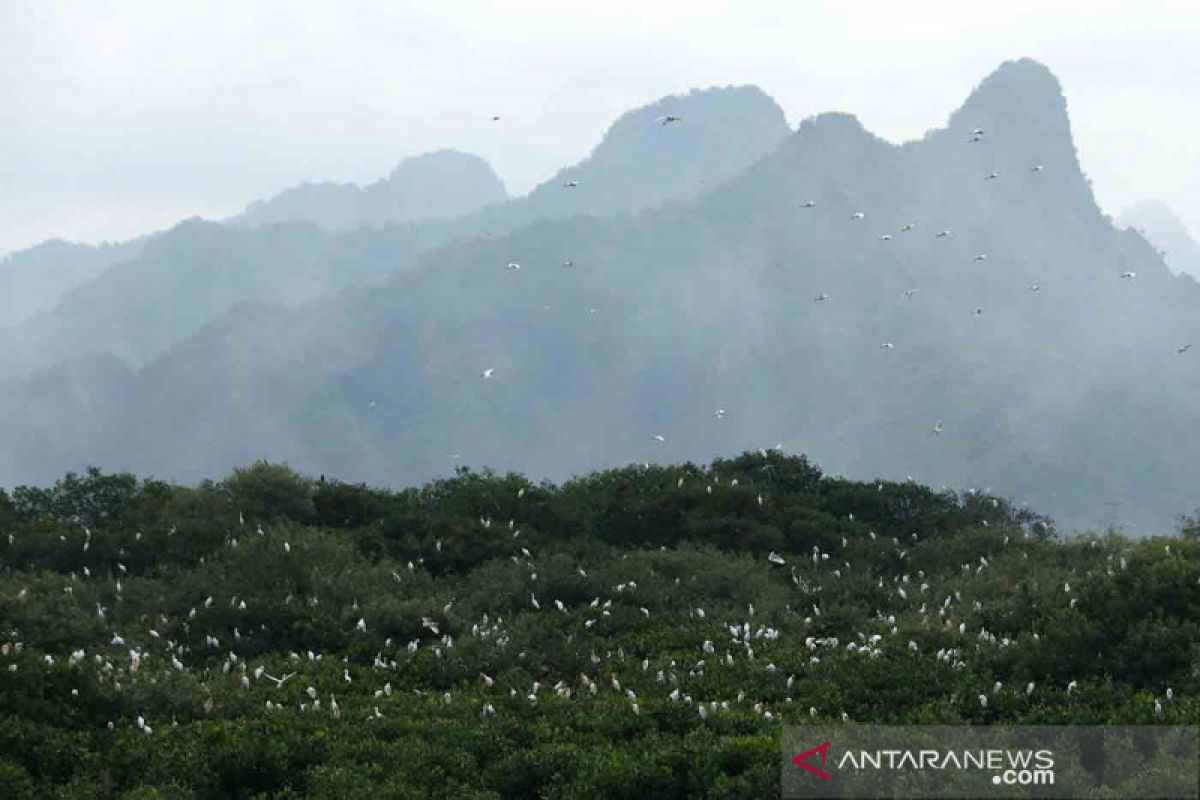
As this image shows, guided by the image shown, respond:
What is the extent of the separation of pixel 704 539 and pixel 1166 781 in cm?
1997

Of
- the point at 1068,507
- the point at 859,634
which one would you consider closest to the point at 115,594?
the point at 859,634

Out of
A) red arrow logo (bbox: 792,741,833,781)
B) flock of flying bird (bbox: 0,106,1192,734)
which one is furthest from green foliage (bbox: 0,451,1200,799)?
red arrow logo (bbox: 792,741,833,781)

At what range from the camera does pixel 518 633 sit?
22.2 metres

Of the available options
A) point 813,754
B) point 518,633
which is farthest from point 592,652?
point 813,754

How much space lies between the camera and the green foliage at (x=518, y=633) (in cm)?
1556

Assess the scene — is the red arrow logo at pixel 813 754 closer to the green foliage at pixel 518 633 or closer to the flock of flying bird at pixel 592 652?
the green foliage at pixel 518 633

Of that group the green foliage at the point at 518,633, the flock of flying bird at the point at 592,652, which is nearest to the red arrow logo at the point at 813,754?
the green foliage at the point at 518,633

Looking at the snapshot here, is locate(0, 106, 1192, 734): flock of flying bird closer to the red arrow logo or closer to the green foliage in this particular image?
the green foliage

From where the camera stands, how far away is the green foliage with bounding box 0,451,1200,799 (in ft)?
51.1

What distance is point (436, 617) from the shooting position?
2348cm

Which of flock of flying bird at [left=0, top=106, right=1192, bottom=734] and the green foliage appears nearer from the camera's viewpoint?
the green foliage

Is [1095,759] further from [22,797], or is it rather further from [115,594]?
[115,594]

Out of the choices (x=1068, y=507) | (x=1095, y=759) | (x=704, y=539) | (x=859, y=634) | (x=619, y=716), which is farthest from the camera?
(x=1068, y=507)

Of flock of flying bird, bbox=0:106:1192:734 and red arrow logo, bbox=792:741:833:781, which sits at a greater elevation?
flock of flying bird, bbox=0:106:1192:734
